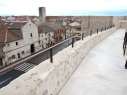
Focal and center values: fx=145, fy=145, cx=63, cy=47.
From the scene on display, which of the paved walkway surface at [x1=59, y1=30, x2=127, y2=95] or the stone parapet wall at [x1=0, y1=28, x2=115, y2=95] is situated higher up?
the stone parapet wall at [x1=0, y1=28, x2=115, y2=95]

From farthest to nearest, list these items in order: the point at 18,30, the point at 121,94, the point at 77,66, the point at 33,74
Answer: the point at 18,30, the point at 77,66, the point at 121,94, the point at 33,74

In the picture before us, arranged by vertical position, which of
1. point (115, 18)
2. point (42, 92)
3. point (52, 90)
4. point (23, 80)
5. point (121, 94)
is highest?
point (115, 18)

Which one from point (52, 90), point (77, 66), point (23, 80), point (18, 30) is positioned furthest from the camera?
point (18, 30)

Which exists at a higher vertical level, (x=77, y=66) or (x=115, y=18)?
(x=115, y=18)

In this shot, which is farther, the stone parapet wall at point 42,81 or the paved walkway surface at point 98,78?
the paved walkway surface at point 98,78

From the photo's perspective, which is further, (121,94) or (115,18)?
(115,18)

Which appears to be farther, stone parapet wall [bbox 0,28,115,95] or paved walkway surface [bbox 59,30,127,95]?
paved walkway surface [bbox 59,30,127,95]

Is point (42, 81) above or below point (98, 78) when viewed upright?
above

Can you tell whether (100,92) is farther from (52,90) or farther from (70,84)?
(52,90)

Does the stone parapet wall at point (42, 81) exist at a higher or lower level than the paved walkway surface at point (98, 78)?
higher

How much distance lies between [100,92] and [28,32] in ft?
43.3

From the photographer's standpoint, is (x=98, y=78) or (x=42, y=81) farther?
(x=98, y=78)

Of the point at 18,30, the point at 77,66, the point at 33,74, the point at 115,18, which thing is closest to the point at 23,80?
the point at 33,74

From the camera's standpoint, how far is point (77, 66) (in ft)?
13.9
